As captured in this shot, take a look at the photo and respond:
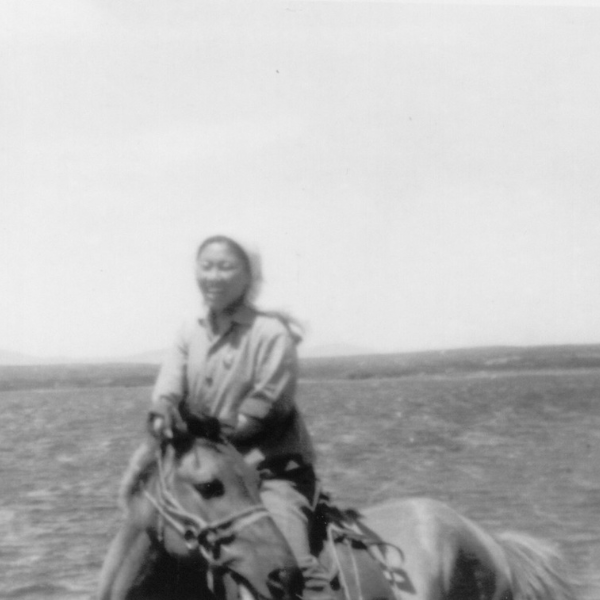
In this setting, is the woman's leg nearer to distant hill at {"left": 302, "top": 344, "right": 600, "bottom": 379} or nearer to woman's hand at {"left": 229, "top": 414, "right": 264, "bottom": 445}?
woman's hand at {"left": 229, "top": 414, "right": 264, "bottom": 445}

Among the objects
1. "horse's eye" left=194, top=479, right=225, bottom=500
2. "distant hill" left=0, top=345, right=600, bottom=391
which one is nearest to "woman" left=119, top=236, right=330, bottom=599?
"horse's eye" left=194, top=479, right=225, bottom=500

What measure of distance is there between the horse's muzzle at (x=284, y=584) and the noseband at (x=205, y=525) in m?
0.19

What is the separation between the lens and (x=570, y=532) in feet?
57.7

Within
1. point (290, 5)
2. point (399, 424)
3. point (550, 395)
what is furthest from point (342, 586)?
point (550, 395)

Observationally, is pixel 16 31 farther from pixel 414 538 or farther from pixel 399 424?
pixel 399 424

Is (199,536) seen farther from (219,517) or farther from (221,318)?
(221,318)

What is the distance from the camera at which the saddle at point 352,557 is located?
4.15 m

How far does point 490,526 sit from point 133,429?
18.3 m

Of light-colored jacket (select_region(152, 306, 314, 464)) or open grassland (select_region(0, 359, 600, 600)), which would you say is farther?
open grassland (select_region(0, 359, 600, 600))

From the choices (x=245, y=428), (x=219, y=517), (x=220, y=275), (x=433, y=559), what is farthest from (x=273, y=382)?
(x=433, y=559)

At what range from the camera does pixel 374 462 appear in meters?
28.1

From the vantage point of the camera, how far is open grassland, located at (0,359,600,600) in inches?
656

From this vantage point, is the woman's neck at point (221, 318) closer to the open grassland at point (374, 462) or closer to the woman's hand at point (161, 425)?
the woman's hand at point (161, 425)

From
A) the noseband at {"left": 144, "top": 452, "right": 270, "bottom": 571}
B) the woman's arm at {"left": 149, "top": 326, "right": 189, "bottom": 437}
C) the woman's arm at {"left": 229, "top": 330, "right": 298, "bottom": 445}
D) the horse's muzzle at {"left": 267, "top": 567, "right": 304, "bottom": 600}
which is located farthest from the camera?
the woman's arm at {"left": 229, "top": 330, "right": 298, "bottom": 445}
